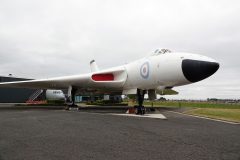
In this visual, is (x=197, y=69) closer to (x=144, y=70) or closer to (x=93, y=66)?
(x=144, y=70)

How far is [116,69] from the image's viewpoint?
17.6 metres

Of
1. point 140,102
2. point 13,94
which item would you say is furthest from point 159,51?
point 13,94

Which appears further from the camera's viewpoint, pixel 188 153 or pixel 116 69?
pixel 116 69

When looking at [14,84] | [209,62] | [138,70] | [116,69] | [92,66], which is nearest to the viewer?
[209,62]

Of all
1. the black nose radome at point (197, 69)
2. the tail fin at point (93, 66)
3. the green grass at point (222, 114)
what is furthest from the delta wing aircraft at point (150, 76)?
the tail fin at point (93, 66)

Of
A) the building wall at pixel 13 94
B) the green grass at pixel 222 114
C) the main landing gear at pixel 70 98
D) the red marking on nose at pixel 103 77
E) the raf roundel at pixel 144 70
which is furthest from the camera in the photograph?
the building wall at pixel 13 94

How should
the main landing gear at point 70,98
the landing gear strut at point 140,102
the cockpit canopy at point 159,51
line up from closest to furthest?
the cockpit canopy at point 159,51 < the landing gear strut at point 140,102 < the main landing gear at point 70,98

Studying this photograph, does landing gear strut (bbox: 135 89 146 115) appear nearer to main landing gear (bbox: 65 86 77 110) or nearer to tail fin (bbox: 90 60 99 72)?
main landing gear (bbox: 65 86 77 110)

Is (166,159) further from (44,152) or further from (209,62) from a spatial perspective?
(209,62)

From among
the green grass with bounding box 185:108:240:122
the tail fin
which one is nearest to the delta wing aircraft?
the green grass with bounding box 185:108:240:122

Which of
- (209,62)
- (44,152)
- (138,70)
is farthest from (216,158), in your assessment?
(138,70)

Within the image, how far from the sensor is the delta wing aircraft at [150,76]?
39.4 ft

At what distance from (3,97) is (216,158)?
165 feet

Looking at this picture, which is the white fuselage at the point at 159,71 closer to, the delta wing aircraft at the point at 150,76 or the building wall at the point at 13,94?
the delta wing aircraft at the point at 150,76
